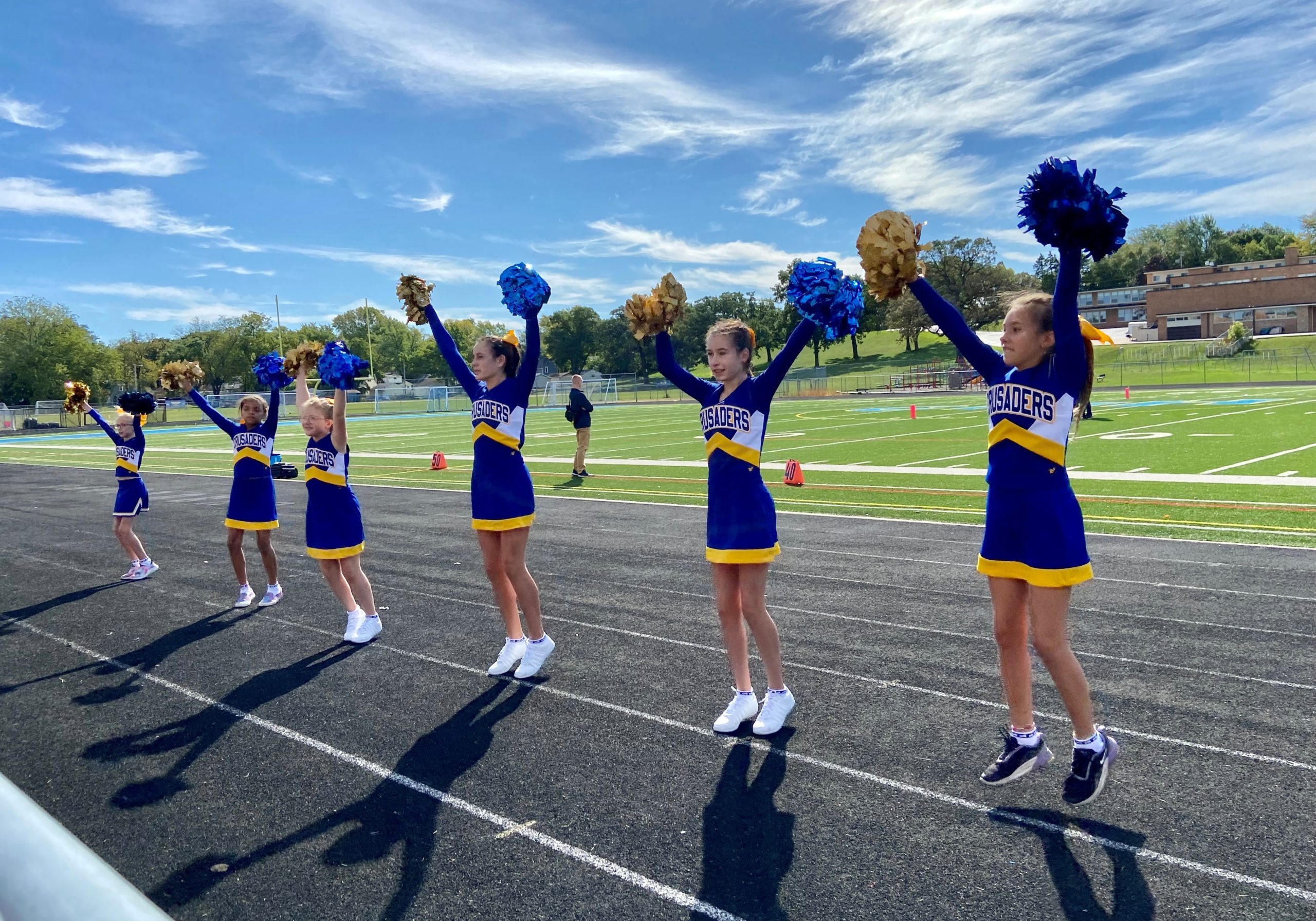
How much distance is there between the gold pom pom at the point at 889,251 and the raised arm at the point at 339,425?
13.2ft

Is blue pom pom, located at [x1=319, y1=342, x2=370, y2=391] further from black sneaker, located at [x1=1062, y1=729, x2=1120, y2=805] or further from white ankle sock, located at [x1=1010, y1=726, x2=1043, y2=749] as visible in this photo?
black sneaker, located at [x1=1062, y1=729, x2=1120, y2=805]

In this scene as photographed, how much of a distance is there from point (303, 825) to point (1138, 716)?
416 cm

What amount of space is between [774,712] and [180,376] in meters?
6.73

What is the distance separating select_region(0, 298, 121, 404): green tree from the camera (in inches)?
3093

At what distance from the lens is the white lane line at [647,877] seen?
318 cm

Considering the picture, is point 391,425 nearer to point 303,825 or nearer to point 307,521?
point 307,521

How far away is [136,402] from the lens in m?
9.26

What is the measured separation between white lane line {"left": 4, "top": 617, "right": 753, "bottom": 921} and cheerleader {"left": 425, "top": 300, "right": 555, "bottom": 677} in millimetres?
A: 445

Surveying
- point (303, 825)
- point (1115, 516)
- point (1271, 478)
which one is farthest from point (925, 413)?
point (303, 825)

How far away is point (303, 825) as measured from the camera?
383cm

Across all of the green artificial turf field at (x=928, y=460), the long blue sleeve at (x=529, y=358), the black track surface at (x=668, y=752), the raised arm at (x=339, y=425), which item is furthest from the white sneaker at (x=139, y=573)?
the long blue sleeve at (x=529, y=358)

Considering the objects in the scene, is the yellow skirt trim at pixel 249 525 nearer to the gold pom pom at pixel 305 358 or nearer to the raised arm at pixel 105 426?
the gold pom pom at pixel 305 358

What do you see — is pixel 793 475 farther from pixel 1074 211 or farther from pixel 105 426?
pixel 1074 211

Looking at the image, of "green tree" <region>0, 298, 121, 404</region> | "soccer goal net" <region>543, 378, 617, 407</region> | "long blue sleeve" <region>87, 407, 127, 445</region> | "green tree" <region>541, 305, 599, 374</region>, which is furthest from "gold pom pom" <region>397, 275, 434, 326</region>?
"green tree" <region>541, 305, 599, 374</region>
